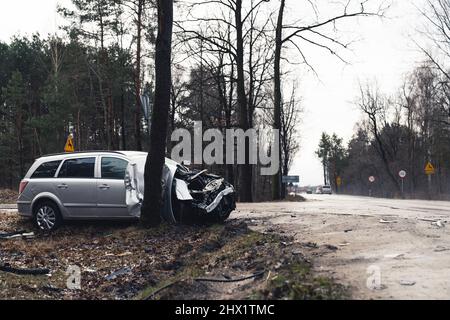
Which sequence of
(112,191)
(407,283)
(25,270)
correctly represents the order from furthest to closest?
(112,191), (25,270), (407,283)

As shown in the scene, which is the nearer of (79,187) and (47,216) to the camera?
(79,187)

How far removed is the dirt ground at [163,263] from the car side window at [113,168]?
1.13m

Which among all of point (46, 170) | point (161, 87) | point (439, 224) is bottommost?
point (439, 224)

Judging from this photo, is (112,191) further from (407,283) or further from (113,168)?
(407,283)

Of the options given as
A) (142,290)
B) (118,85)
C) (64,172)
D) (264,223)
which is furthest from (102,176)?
(118,85)

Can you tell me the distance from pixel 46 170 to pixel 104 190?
174cm

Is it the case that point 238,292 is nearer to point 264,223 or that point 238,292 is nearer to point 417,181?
point 264,223

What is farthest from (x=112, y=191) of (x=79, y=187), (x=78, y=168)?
(x=78, y=168)

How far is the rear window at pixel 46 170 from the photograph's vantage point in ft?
38.5

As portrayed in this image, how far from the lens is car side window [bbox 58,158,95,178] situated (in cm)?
1140

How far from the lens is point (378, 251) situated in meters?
7.08

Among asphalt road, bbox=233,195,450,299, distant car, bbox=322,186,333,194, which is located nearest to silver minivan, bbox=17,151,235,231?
asphalt road, bbox=233,195,450,299

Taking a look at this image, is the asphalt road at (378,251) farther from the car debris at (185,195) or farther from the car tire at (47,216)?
the car tire at (47,216)

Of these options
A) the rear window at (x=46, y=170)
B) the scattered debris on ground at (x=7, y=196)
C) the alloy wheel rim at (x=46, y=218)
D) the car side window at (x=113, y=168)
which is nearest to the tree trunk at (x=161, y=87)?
the car side window at (x=113, y=168)
